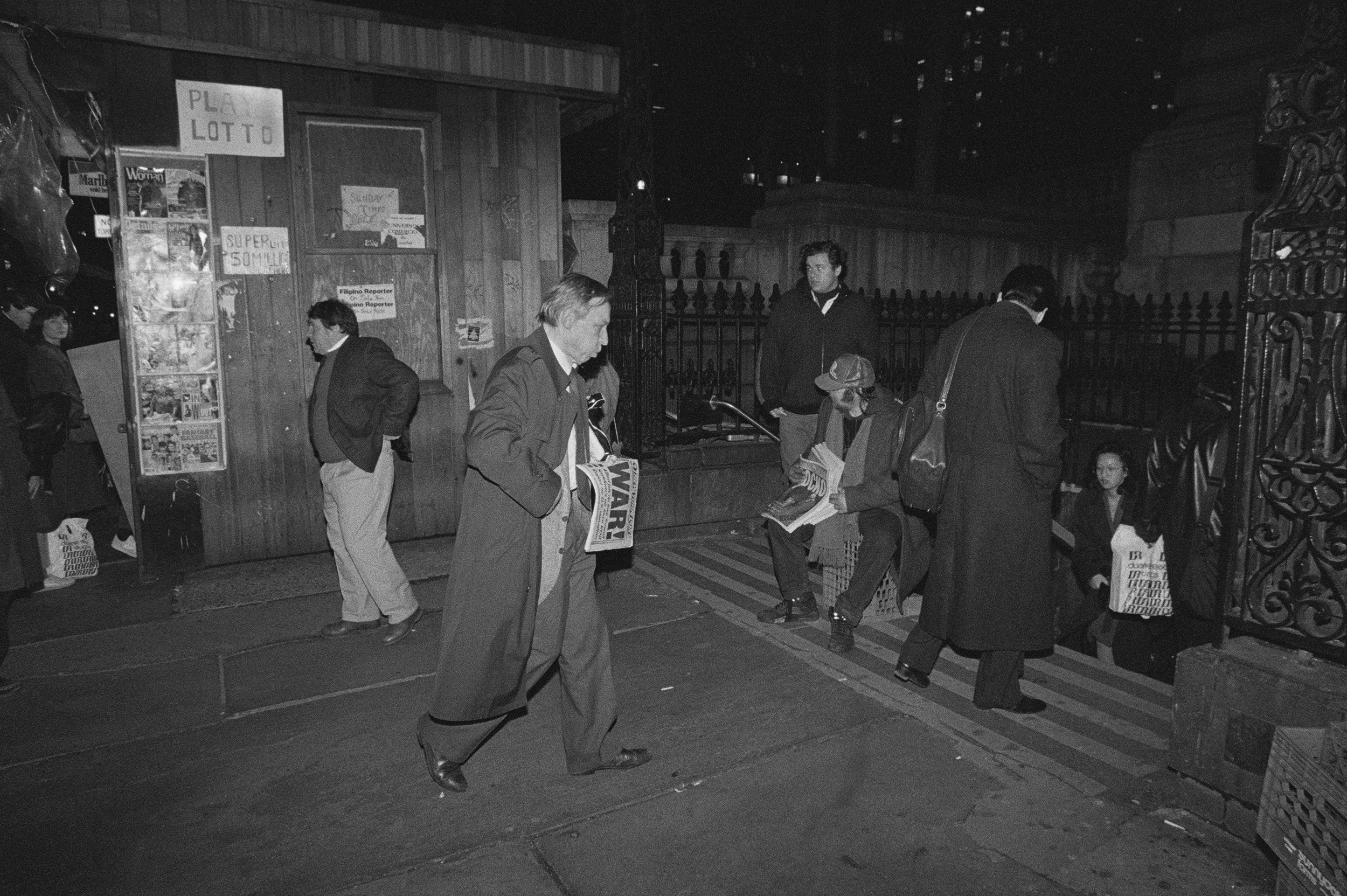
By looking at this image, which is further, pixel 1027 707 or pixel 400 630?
pixel 400 630

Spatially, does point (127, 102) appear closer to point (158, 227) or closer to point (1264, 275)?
point (158, 227)

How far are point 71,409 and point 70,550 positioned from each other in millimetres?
1060

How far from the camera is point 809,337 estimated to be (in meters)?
6.21

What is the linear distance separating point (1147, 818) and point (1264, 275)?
2131 mm

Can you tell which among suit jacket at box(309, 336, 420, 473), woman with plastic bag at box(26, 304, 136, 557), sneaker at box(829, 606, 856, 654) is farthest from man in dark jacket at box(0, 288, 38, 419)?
sneaker at box(829, 606, 856, 654)

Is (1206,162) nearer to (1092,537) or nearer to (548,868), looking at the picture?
(1092,537)

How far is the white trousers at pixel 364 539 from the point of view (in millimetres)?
5371

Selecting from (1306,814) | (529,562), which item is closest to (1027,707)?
(1306,814)

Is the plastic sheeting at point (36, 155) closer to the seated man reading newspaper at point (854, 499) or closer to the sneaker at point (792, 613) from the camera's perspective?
the seated man reading newspaper at point (854, 499)

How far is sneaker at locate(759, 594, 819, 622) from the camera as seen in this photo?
229 inches

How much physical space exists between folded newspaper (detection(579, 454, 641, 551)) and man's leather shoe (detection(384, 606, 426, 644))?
248cm

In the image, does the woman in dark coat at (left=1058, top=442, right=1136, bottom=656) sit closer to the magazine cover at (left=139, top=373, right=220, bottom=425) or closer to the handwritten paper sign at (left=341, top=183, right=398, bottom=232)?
the handwritten paper sign at (left=341, top=183, right=398, bottom=232)

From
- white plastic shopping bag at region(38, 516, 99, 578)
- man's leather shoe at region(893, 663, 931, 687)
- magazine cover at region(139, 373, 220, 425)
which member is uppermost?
magazine cover at region(139, 373, 220, 425)

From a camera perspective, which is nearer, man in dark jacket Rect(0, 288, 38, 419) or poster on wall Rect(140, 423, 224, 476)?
man in dark jacket Rect(0, 288, 38, 419)
